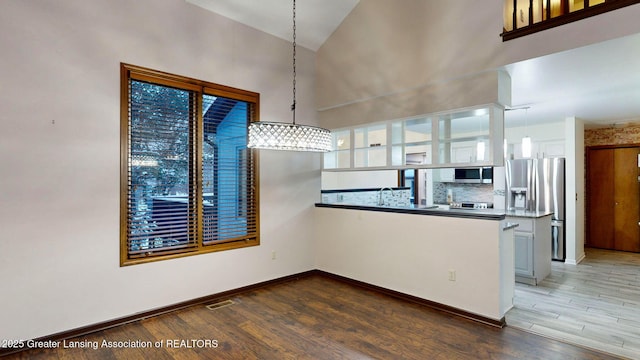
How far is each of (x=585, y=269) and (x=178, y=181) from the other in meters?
6.23

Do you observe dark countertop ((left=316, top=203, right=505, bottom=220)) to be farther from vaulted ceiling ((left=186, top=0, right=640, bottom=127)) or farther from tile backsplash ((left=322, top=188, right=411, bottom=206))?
vaulted ceiling ((left=186, top=0, right=640, bottom=127))

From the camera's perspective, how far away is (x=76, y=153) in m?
2.98

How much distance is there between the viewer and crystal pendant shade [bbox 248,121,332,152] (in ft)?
8.45

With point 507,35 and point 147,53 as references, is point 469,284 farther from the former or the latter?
point 147,53

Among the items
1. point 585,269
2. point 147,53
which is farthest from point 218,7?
point 585,269

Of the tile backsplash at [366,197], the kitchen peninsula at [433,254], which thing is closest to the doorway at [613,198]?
the tile backsplash at [366,197]

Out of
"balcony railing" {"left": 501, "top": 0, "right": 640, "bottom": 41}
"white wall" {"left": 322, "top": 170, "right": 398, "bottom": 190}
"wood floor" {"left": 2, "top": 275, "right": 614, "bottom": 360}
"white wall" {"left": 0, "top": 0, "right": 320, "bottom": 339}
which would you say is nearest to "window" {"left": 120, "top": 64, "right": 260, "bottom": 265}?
"white wall" {"left": 0, "top": 0, "right": 320, "bottom": 339}

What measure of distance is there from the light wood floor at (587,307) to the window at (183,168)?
10.9 ft

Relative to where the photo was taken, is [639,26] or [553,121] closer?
[639,26]

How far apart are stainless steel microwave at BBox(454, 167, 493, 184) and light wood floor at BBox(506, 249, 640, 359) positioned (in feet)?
6.97

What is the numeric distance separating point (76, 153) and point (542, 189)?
23.0 ft

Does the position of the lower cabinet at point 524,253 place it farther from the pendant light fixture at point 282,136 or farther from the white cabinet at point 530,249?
the pendant light fixture at point 282,136

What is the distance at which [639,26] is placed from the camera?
2500 mm

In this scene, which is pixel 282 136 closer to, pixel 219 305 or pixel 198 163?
pixel 198 163
